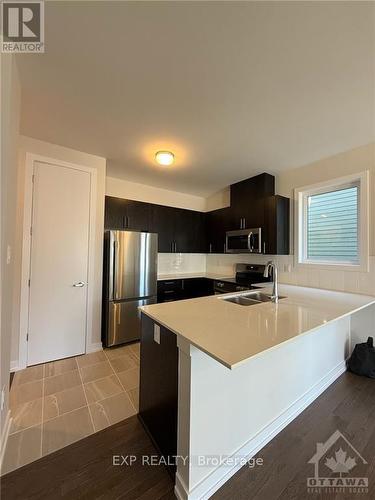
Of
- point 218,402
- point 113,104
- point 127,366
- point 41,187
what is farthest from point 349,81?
point 127,366

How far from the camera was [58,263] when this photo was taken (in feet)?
8.36

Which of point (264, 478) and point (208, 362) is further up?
point (208, 362)

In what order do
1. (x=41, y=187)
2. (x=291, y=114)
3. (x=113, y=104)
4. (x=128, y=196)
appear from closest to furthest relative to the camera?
(x=113, y=104) → (x=291, y=114) → (x=41, y=187) → (x=128, y=196)

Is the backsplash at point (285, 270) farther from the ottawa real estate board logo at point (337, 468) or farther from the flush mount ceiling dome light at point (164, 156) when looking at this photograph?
the flush mount ceiling dome light at point (164, 156)

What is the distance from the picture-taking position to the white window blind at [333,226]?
8.43 ft

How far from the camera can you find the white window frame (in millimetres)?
2389

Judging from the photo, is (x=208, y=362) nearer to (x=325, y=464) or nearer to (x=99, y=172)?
(x=325, y=464)

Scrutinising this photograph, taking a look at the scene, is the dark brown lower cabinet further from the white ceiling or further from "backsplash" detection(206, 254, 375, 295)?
"backsplash" detection(206, 254, 375, 295)

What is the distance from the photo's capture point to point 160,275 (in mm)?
4129

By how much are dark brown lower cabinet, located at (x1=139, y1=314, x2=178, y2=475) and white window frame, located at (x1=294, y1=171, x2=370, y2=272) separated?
238 centimetres

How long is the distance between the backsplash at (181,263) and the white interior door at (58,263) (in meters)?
1.77

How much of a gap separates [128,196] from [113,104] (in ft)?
6.88

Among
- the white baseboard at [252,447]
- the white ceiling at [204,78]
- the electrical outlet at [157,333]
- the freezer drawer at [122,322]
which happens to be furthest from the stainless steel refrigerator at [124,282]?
the white baseboard at [252,447]

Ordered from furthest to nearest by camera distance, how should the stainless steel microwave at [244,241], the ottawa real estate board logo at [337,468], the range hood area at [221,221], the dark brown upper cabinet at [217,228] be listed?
the dark brown upper cabinet at [217,228]
the stainless steel microwave at [244,241]
the range hood area at [221,221]
the ottawa real estate board logo at [337,468]
